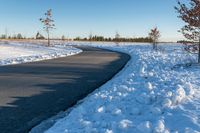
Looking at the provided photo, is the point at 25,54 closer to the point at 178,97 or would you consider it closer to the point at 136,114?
the point at 178,97

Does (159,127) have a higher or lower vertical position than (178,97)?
lower

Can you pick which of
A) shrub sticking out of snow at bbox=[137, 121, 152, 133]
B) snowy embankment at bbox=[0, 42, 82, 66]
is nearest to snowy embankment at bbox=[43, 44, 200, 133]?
shrub sticking out of snow at bbox=[137, 121, 152, 133]

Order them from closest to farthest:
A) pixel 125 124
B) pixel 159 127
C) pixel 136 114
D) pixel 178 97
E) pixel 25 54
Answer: pixel 159 127
pixel 125 124
pixel 136 114
pixel 178 97
pixel 25 54

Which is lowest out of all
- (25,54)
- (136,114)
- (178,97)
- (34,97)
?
(25,54)

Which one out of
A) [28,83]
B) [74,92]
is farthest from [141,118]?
[28,83]

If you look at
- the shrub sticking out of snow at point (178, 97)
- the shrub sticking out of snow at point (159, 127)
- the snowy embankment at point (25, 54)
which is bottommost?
the snowy embankment at point (25, 54)

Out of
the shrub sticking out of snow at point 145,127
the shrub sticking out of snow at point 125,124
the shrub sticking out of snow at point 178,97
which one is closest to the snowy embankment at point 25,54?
the shrub sticking out of snow at point 178,97

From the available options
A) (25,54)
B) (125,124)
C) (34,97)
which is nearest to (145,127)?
(125,124)

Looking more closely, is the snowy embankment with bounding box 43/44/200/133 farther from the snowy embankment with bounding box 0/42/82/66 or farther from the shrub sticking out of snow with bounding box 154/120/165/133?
the snowy embankment with bounding box 0/42/82/66

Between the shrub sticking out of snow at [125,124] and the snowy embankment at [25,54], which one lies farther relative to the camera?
the snowy embankment at [25,54]

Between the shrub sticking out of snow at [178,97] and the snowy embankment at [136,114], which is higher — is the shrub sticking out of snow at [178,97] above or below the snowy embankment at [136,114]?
above

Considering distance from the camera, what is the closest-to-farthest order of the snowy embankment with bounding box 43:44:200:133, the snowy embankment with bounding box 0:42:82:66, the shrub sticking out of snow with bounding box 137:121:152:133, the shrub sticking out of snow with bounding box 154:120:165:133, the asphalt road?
the shrub sticking out of snow with bounding box 154:120:165:133, the shrub sticking out of snow with bounding box 137:121:152:133, the snowy embankment with bounding box 43:44:200:133, the asphalt road, the snowy embankment with bounding box 0:42:82:66

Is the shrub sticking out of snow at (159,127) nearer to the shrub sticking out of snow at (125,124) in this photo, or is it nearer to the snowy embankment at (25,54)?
the shrub sticking out of snow at (125,124)

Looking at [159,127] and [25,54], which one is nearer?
[159,127]
